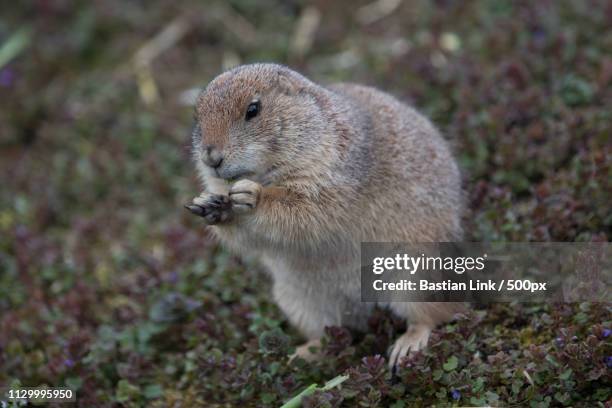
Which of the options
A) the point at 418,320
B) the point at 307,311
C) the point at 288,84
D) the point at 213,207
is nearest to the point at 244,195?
the point at 213,207

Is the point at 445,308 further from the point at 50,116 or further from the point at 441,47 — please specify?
the point at 50,116

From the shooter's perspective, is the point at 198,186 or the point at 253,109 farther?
the point at 198,186

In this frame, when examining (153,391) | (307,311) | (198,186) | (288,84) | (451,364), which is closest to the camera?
(451,364)

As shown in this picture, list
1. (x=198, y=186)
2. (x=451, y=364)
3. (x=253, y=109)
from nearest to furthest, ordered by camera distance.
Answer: (x=451, y=364) → (x=253, y=109) → (x=198, y=186)

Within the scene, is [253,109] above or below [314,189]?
above

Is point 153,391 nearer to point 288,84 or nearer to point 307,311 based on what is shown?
point 307,311

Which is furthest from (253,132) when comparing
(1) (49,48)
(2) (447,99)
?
(1) (49,48)

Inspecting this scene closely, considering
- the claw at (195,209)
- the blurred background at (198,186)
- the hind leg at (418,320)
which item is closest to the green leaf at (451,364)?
the blurred background at (198,186)

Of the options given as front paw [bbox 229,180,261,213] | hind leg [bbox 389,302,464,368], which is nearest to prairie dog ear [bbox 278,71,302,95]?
front paw [bbox 229,180,261,213]
